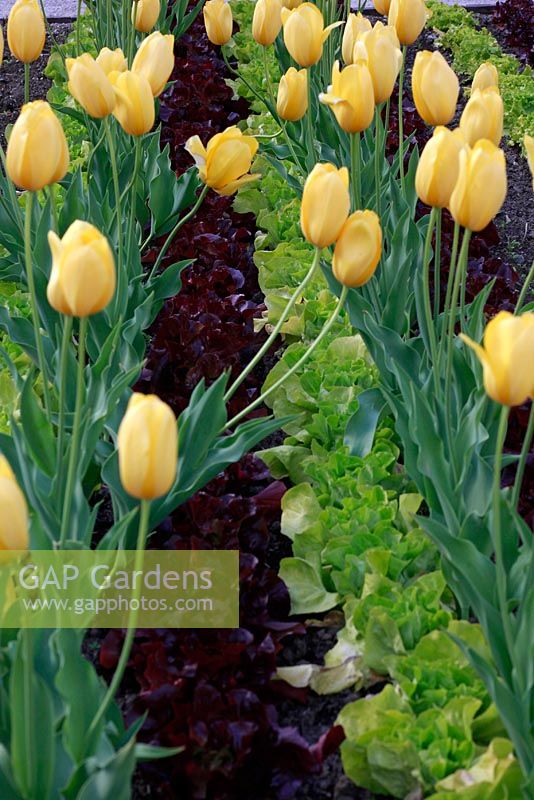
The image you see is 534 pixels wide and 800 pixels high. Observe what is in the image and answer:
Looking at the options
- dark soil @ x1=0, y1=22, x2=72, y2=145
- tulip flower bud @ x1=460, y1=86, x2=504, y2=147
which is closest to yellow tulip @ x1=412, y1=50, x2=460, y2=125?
tulip flower bud @ x1=460, y1=86, x2=504, y2=147

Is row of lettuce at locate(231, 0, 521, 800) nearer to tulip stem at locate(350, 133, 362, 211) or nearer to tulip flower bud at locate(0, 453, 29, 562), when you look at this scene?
tulip stem at locate(350, 133, 362, 211)

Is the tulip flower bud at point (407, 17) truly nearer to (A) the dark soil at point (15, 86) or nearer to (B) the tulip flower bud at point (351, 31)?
(B) the tulip flower bud at point (351, 31)

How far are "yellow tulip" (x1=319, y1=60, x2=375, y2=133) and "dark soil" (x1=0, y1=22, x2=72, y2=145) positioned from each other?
7.51 ft

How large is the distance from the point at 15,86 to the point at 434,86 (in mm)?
2986

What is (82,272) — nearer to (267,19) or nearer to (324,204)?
(324,204)

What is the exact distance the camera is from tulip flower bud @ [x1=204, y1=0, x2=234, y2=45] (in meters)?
2.88

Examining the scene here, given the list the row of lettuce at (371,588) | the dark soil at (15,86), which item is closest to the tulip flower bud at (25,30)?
the row of lettuce at (371,588)

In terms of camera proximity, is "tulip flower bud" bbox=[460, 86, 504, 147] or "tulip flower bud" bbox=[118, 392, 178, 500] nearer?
"tulip flower bud" bbox=[118, 392, 178, 500]

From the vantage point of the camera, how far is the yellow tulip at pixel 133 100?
1.92 m

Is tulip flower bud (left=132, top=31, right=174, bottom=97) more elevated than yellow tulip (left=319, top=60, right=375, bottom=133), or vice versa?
tulip flower bud (left=132, top=31, right=174, bottom=97)

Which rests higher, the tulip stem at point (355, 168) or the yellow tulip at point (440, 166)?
the tulip stem at point (355, 168)

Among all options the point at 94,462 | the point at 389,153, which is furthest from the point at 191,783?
the point at 389,153

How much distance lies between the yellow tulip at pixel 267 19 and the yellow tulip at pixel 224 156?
77cm

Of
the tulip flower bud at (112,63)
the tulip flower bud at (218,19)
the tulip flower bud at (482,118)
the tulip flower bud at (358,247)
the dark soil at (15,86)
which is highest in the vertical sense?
the dark soil at (15,86)
